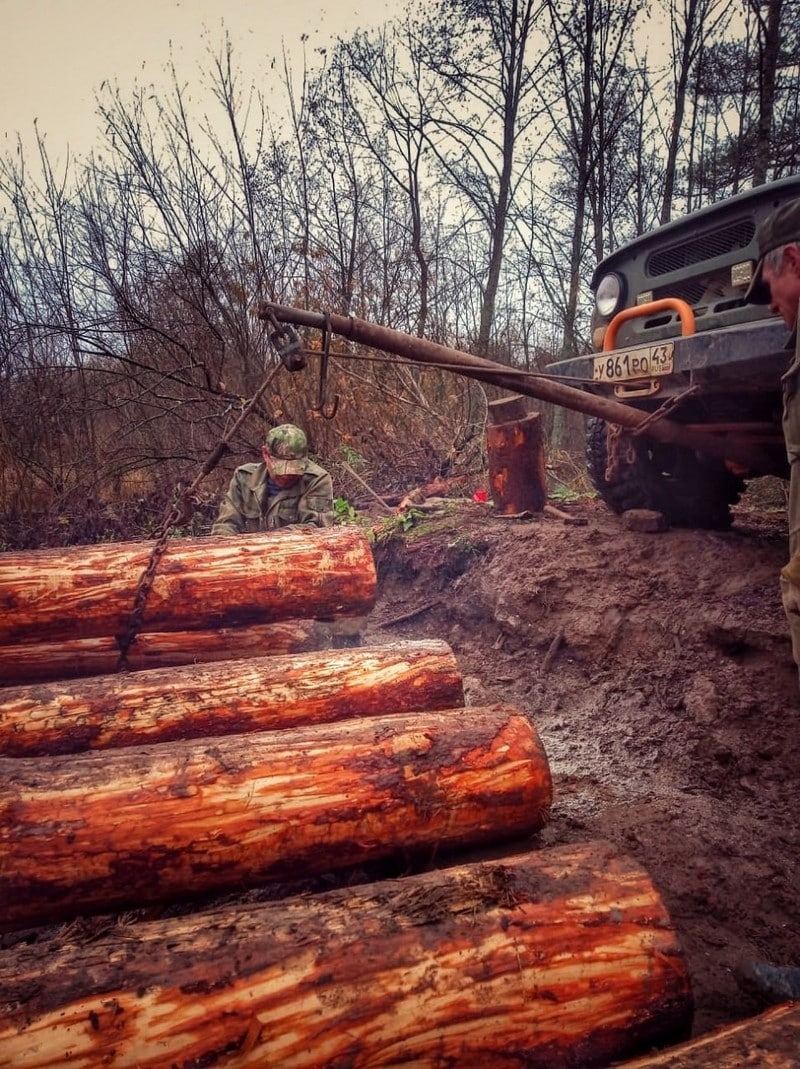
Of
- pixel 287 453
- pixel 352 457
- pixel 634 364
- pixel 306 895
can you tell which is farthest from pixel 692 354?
pixel 352 457

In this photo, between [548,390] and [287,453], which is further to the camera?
[287,453]

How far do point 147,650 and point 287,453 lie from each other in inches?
93.1

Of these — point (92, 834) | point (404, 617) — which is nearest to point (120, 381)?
point (404, 617)

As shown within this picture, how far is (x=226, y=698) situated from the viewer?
2547 millimetres

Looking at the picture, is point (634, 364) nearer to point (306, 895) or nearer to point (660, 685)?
point (660, 685)

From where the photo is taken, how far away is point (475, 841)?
6.79 ft

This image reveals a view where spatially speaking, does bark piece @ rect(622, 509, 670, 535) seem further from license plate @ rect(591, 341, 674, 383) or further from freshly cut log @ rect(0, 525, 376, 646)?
freshly cut log @ rect(0, 525, 376, 646)

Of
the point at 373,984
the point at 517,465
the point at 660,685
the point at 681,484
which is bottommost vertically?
the point at 660,685

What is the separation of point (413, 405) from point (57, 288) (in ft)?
18.7

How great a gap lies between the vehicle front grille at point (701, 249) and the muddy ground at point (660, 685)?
1.72m

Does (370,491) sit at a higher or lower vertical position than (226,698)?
higher

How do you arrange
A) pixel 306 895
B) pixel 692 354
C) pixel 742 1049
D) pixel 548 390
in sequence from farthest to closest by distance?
1. pixel 548 390
2. pixel 692 354
3. pixel 306 895
4. pixel 742 1049

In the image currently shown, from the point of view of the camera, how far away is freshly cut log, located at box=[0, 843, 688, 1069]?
4.18 ft

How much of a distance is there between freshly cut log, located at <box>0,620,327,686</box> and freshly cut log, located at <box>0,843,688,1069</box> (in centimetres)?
198
